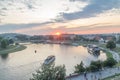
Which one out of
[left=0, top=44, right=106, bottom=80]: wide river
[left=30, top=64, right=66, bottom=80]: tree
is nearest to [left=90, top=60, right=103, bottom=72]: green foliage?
[left=0, top=44, right=106, bottom=80]: wide river

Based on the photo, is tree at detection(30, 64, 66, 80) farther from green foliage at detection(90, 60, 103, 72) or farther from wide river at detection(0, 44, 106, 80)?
wide river at detection(0, 44, 106, 80)

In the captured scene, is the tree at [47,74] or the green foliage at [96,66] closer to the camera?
the tree at [47,74]

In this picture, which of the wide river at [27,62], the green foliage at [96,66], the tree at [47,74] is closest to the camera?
the tree at [47,74]

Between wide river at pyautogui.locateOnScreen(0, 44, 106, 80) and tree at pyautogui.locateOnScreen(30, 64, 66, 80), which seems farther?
wide river at pyautogui.locateOnScreen(0, 44, 106, 80)

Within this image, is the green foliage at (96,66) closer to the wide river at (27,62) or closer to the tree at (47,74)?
the wide river at (27,62)

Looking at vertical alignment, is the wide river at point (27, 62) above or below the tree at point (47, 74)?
below

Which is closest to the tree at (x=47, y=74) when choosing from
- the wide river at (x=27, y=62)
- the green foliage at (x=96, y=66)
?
the green foliage at (x=96, y=66)

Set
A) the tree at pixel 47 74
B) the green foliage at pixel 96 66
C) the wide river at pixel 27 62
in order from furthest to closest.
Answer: the wide river at pixel 27 62 → the green foliage at pixel 96 66 → the tree at pixel 47 74

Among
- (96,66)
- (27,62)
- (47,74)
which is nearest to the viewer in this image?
(47,74)

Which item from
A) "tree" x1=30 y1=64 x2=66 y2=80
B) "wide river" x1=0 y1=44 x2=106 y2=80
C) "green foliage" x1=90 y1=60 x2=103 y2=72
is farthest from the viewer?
"wide river" x1=0 y1=44 x2=106 y2=80

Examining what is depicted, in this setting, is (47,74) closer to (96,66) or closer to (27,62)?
(96,66)

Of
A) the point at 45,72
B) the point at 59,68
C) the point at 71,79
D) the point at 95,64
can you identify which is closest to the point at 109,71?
the point at 95,64

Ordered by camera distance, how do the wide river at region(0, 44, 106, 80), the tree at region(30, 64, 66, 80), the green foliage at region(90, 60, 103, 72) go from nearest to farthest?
the tree at region(30, 64, 66, 80) < the green foliage at region(90, 60, 103, 72) < the wide river at region(0, 44, 106, 80)

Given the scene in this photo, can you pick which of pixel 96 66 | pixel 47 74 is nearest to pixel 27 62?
pixel 96 66
